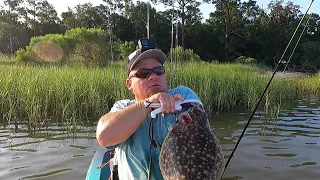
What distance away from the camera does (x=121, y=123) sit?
2.07 meters

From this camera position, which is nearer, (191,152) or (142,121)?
(191,152)

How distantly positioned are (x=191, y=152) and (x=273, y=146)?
15.5 feet

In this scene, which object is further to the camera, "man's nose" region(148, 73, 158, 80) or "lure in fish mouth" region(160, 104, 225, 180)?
"man's nose" region(148, 73, 158, 80)

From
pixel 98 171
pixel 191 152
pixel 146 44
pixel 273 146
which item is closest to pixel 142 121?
A: pixel 191 152

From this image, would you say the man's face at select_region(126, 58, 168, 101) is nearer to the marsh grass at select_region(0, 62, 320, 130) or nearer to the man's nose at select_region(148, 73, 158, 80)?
the man's nose at select_region(148, 73, 158, 80)

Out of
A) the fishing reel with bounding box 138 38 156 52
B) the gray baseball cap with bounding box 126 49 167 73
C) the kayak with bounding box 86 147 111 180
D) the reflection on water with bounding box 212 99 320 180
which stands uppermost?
the fishing reel with bounding box 138 38 156 52

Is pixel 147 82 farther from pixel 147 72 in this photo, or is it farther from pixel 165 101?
pixel 165 101

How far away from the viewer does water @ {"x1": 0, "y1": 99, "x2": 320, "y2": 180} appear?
15.5 ft

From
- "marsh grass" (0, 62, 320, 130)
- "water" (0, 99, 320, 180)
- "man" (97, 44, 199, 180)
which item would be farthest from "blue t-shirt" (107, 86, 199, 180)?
"marsh grass" (0, 62, 320, 130)

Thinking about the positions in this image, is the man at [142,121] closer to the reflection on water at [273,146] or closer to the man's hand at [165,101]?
the man's hand at [165,101]

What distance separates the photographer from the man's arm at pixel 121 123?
6.73 ft

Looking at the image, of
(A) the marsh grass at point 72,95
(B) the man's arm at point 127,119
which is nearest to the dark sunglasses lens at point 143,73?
(B) the man's arm at point 127,119

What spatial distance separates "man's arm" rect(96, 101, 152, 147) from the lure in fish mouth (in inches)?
12.6

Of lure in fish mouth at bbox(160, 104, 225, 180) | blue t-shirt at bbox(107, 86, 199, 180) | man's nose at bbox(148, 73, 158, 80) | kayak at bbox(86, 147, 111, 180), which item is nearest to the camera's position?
lure in fish mouth at bbox(160, 104, 225, 180)
